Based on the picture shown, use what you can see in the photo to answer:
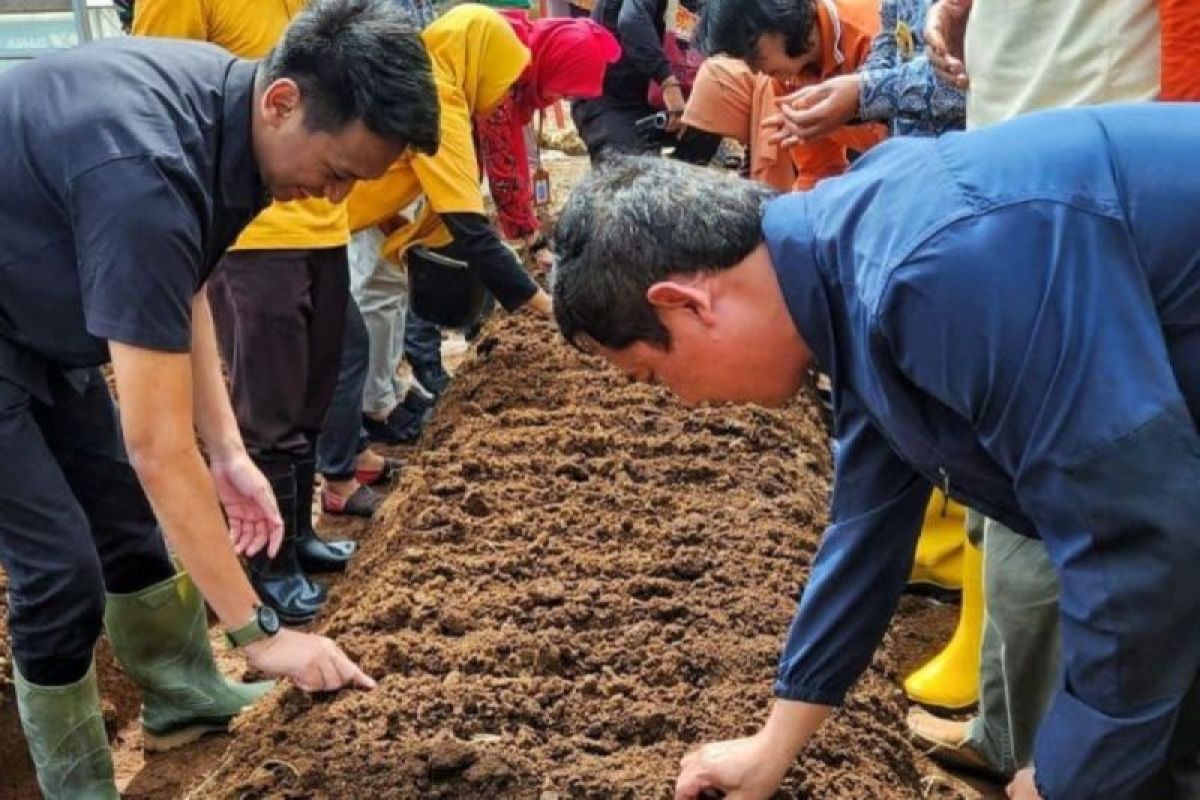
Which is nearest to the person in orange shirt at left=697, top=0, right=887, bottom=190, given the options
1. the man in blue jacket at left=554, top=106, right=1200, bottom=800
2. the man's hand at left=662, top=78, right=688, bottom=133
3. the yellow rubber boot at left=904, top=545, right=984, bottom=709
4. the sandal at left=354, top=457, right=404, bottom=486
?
the yellow rubber boot at left=904, top=545, right=984, bottom=709

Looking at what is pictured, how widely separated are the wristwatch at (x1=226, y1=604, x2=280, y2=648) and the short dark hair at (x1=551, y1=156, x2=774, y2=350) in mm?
1057

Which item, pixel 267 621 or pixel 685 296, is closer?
pixel 685 296

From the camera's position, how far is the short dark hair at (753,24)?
4.19 meters

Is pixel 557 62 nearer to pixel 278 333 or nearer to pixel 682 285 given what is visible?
pixel 278 333

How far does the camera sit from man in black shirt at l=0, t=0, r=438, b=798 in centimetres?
236

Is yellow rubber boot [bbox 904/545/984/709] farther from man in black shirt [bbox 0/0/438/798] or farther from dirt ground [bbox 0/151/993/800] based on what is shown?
man in black shirt [bbox 0/0/438/798]

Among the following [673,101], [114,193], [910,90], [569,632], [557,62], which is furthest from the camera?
[673,101]

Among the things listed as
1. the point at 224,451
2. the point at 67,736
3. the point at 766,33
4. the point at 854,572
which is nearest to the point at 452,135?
the point at 766,33

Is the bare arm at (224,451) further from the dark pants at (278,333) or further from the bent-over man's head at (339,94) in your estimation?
the dark pants at (278,333)

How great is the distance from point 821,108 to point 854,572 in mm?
2200

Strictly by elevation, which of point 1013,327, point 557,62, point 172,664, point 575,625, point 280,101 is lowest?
point 172,664

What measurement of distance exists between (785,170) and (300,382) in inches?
89.7

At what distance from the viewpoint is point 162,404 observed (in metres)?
2.37

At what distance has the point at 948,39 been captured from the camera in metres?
3.63
